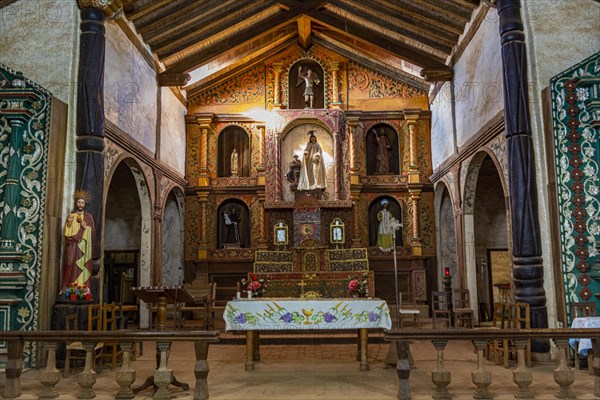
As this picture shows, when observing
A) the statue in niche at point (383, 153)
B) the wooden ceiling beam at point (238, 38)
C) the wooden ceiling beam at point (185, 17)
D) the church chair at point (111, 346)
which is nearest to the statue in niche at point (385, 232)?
the statue in niche at point (383, 153)

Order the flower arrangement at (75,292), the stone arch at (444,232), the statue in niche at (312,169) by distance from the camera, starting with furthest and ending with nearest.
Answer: the statue in niche at (312,169), the stone arch at (444,232), the flower arrangement at (75,292)

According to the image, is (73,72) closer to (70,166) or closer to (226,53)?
(70,166)

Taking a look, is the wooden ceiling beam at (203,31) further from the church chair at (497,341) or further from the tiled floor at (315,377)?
the church chair at (497,341)

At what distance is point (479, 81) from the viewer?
10633 millimetres

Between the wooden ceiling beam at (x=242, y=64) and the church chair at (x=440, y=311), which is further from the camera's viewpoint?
the wooden ceiling beam at (x=242, y=64)

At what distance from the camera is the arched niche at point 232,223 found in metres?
15.6

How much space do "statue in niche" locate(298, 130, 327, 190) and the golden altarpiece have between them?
3cm

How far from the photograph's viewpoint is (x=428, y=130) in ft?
51.1

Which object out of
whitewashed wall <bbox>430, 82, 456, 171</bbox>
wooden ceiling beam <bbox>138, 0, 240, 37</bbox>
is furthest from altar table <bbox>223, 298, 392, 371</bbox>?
wooden ceiling beam <bbox>138, 0, 240, 37</bbox>

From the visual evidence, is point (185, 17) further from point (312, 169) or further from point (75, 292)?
point (75, 292)

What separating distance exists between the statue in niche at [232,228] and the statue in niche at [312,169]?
2151mm

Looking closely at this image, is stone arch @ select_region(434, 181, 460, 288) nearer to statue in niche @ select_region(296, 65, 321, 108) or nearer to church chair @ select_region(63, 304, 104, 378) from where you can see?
statue in niche @ select_region(296, 65, 321, 108)

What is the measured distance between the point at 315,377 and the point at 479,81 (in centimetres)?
650

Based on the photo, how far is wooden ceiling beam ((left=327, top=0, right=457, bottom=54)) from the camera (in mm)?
12508
